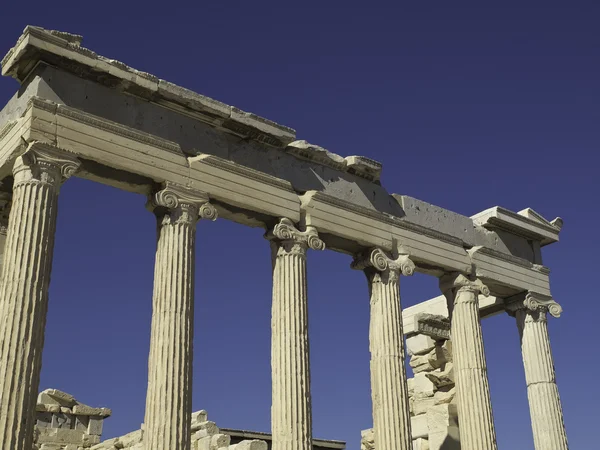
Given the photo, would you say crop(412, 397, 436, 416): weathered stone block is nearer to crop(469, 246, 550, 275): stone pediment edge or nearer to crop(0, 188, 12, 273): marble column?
crop(469, 246, 550, 275): stone pediment edge

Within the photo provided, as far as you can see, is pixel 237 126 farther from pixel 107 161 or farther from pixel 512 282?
pixel 512 282

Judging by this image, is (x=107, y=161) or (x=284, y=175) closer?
(x=107, y=161)

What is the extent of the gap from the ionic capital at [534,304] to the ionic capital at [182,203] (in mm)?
9645

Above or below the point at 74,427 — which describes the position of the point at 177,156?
above

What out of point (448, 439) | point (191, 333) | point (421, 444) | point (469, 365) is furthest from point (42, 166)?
point (421, 444)

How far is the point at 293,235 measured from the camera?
17.8 meters

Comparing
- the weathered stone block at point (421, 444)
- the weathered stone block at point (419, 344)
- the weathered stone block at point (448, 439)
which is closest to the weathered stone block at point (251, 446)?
the weathered stone block at point (448, 439)

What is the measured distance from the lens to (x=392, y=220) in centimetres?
1977

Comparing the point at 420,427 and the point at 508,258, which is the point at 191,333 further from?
the point at 420,427

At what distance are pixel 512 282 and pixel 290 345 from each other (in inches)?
305

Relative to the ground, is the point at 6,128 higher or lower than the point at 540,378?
higher

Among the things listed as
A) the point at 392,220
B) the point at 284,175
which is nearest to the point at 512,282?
the point at 392,220

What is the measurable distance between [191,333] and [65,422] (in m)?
10.5

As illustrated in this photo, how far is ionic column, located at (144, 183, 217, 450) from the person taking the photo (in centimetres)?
1463
